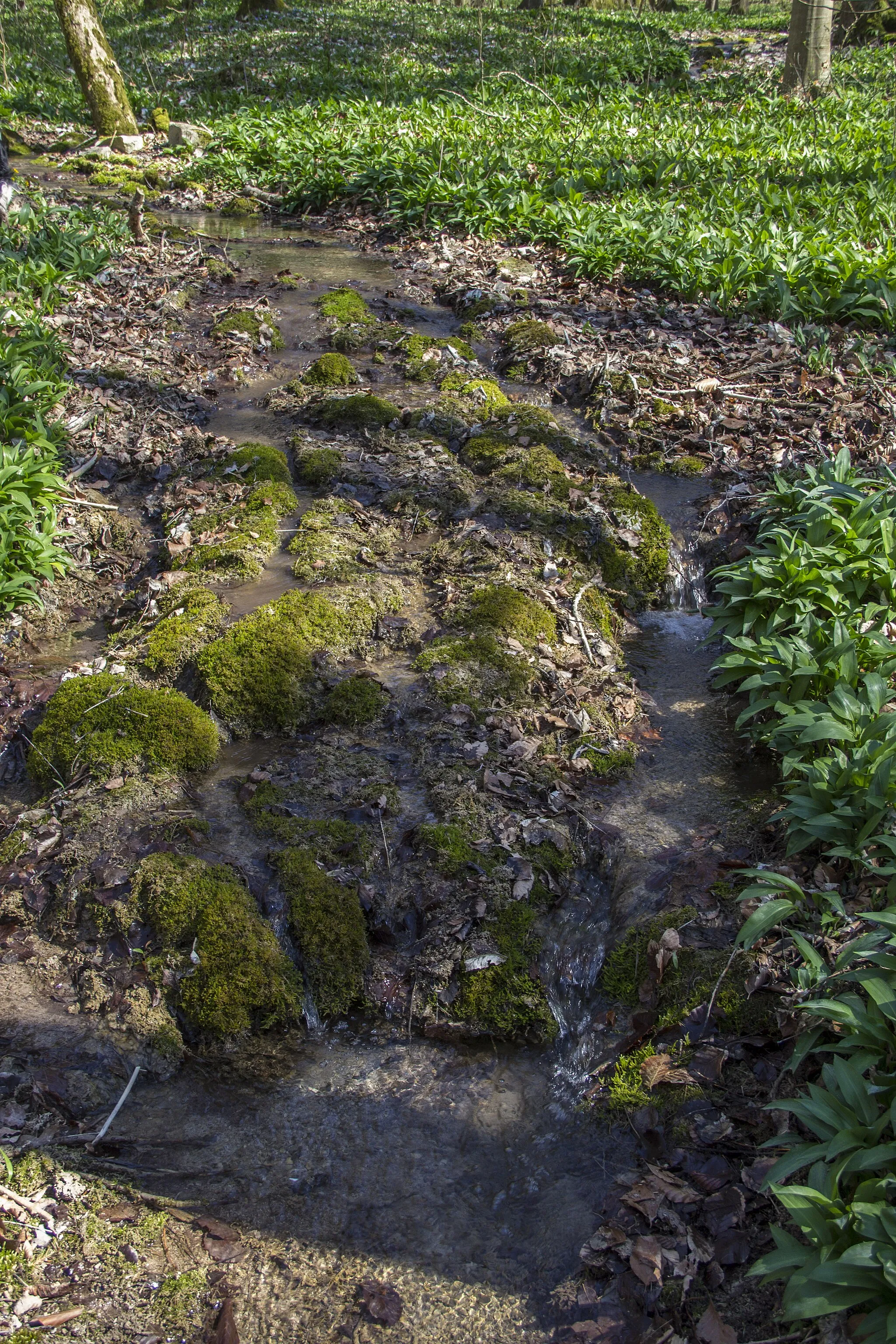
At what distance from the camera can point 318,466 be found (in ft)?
21.6

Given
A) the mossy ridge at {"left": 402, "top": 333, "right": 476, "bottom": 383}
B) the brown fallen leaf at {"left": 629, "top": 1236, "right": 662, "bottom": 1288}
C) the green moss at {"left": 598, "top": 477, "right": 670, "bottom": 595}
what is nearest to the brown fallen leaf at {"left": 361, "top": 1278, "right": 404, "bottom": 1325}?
the brown fallen leaf at {"left": 629, "top": 1236, "right": 662, "bottom": 1288}

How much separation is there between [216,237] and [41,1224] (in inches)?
486

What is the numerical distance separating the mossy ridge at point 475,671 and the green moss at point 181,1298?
2.70m

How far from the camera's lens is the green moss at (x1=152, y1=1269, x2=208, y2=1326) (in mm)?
2611

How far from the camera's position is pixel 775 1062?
10.1ft

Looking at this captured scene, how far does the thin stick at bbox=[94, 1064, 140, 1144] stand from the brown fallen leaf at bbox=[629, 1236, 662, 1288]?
176cm

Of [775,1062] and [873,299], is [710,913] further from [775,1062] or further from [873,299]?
[873,299]

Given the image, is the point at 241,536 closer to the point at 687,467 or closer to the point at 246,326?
the point at 687,467

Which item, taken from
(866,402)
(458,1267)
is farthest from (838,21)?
(458,1267)

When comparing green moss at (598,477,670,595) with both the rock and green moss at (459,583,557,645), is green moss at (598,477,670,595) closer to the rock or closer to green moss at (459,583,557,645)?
green moss at (459,583,557,645)

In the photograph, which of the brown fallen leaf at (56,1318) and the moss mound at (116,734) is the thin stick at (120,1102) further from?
the moss mound at (116,734)

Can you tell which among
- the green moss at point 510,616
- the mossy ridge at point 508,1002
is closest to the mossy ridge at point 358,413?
the green moss at point 510,616

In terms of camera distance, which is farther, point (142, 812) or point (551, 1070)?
point (142, 812)

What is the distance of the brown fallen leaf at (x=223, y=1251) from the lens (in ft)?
9.12
